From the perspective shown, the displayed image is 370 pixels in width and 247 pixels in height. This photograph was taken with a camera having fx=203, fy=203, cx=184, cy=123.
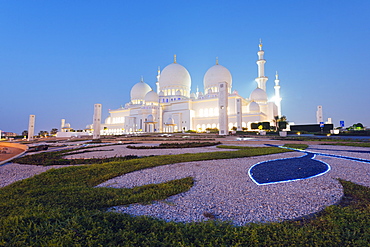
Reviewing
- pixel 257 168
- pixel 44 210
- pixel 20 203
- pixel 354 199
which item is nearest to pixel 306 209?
pixel 354 199

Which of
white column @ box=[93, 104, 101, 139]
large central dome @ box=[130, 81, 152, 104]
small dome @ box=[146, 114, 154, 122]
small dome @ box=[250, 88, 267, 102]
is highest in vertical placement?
large central dome @ box=[130, 81, 152, 104]

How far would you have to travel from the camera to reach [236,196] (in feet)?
12.6

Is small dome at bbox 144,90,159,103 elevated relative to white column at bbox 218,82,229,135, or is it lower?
elevated

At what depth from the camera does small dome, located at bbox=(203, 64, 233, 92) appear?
52.9 metres

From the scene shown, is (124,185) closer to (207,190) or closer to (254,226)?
(207,190)

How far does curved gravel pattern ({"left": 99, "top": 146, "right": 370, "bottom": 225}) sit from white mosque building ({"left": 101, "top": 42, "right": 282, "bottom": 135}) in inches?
A: 1528

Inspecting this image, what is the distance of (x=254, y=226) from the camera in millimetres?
2615

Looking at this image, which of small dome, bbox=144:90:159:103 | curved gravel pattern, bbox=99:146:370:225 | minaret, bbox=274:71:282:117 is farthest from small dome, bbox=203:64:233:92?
curved gravel pattern, bbox=99:146:370:225

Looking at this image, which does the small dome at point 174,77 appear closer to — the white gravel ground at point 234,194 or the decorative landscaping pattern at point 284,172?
the decorative landscaping pattern at point 284,172

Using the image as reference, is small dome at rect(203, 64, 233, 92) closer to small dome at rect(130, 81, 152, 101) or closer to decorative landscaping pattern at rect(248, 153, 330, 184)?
small dome at rect(130, 81, 152, 101)

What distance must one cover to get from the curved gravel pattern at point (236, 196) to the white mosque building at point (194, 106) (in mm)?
38809

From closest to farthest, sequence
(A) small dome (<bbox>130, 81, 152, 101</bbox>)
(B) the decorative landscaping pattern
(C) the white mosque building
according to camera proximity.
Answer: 1. (B) the decorative landscaping pattern
2. (C) the white mosque building
3. (A) small dome (<bbox>130, 81, 152, 101</bbox>)

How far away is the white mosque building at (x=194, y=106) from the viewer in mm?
47031

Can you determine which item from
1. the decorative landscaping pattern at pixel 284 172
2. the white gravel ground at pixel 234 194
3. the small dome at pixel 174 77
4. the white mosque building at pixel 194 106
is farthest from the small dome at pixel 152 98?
the decorative landscaping pattern at pixel 284 172
